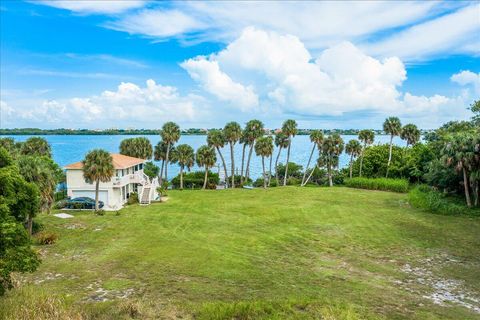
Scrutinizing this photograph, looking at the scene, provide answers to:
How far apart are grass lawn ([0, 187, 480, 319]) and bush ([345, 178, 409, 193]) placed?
16.3 m

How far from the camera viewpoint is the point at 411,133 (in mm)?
62594

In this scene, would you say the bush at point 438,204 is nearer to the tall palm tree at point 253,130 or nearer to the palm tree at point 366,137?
the palm tree at point 366,137

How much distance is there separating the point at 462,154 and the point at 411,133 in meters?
30.0

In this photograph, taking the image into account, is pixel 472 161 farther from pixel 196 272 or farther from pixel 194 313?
pixel 194 313

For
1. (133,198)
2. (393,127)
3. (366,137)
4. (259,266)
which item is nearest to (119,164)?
(133,198)

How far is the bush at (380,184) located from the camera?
50.9 m

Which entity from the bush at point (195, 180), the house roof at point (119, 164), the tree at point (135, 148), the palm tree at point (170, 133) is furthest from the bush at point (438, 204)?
the tree at point (135, 148)

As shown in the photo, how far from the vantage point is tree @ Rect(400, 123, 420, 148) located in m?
62.6

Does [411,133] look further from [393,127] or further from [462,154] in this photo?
[462,154]

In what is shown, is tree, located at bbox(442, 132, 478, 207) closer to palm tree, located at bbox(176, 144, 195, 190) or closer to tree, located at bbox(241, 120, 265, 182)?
tree, located at bbox(241, 120, 265, 182)

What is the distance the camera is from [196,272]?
18.8m

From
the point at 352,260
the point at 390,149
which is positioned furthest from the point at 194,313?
the point at 390,149

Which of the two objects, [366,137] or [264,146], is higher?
[366,137]

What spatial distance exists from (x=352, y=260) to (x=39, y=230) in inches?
877
